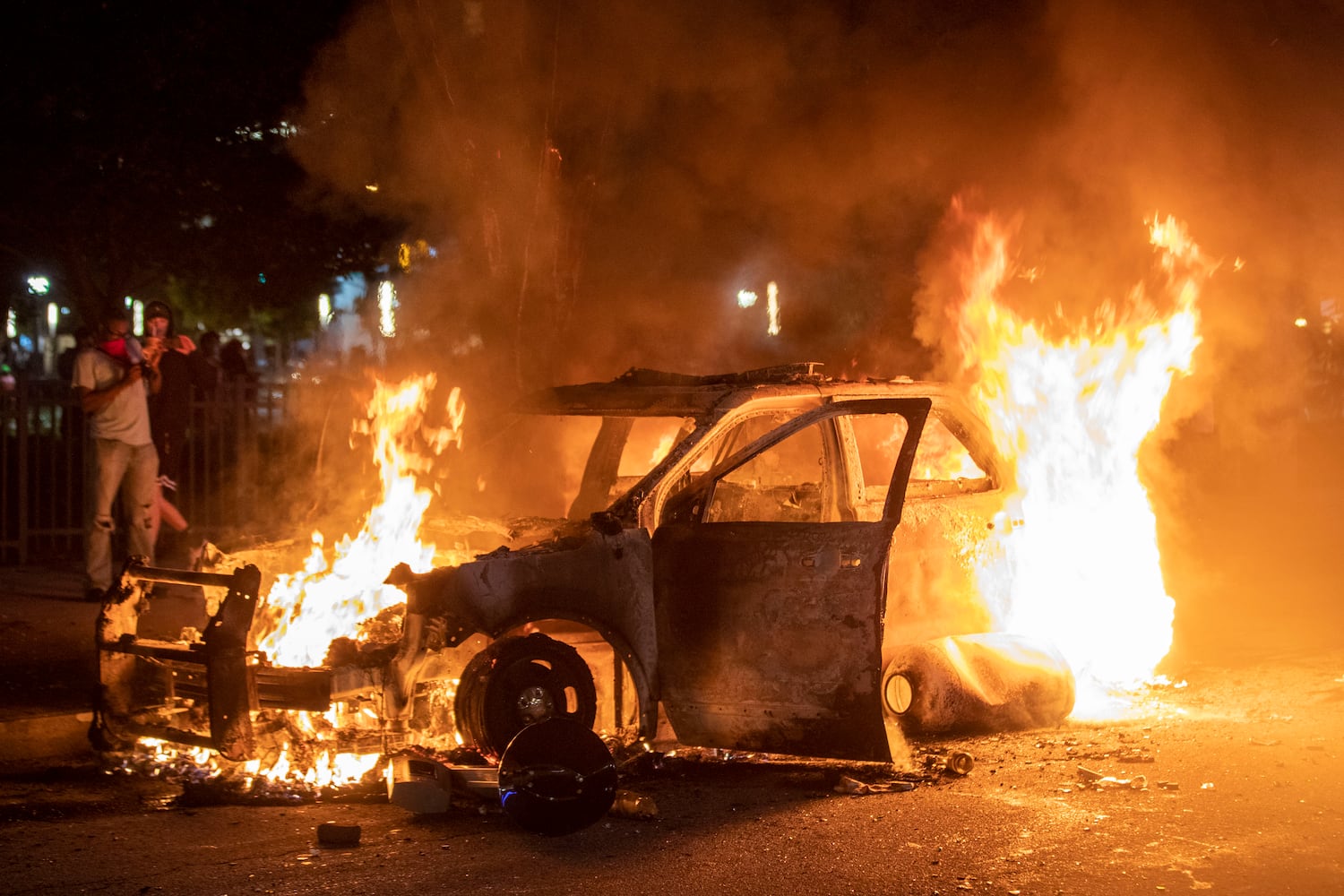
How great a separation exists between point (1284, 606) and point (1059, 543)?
3.64 metres

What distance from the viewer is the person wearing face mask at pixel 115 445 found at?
30.6ft

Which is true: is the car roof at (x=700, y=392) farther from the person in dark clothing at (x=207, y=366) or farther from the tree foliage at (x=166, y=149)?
the tree foliage at (x=166, y=149)

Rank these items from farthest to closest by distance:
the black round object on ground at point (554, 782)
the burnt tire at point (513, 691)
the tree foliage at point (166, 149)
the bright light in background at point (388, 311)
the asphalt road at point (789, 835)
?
the tree foliage at point (166, 149)
the bright light in background at point (388, 311)
the burnt tire at point (513, 691)
the black round object on ground at point (554, 782)
the asphalt road at point (789, 835)

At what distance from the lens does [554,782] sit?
4852mm

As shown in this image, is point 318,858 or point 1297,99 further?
point 1297,99

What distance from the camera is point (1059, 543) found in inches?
297

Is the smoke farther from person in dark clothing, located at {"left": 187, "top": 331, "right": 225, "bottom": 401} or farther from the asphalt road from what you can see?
the asphalt road

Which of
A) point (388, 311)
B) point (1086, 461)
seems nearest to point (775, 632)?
point (1086, 461)

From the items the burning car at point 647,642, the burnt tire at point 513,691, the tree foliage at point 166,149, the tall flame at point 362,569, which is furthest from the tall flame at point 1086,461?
the tree foliage at point 166,149

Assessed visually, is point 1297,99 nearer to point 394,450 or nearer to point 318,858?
point 394,450

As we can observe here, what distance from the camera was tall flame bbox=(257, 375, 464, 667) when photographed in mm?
6191

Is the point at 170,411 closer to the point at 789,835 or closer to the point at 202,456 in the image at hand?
the point at 202,456

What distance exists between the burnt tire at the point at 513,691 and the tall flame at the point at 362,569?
79 cm

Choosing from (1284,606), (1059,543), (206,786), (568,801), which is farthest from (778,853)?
(1284,606)
